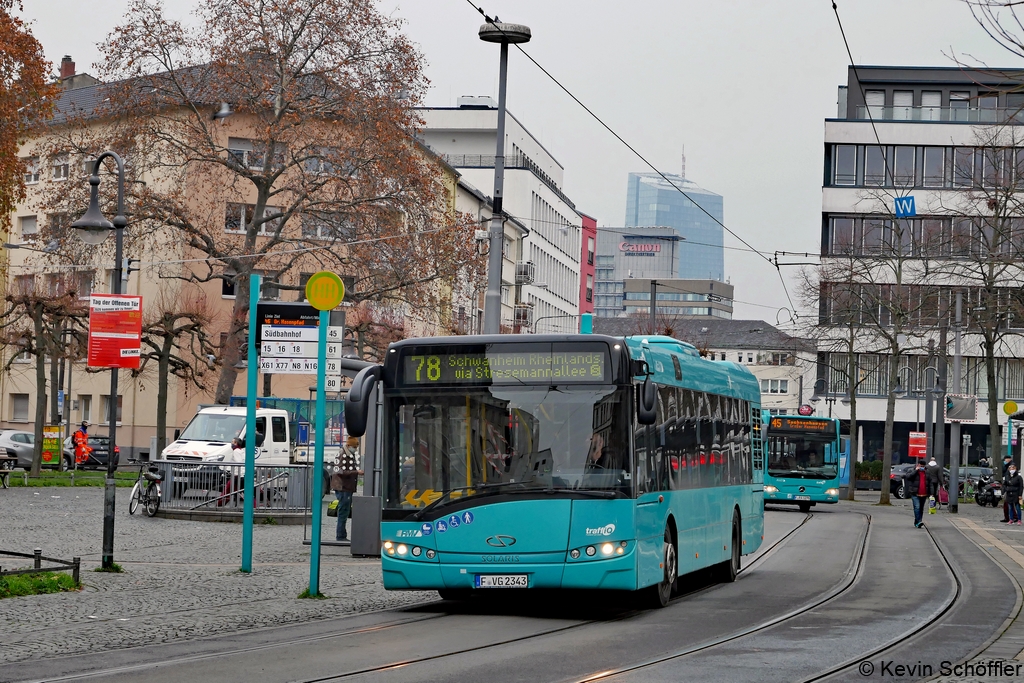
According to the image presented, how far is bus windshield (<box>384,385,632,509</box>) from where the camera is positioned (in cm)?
1379

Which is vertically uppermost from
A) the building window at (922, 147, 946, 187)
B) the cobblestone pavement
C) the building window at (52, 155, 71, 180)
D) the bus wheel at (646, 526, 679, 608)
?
the building window at (922, 147, 946, 187)

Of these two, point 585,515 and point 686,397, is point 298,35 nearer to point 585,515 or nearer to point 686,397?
point 686,397

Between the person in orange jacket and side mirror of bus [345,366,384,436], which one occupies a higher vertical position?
side mirror of bus [345,366,384,436]

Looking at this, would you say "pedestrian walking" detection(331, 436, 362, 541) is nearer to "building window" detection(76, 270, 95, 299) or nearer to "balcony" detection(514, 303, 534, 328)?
"building window" detection(76, 270, 95, 299)

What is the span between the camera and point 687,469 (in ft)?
53.7

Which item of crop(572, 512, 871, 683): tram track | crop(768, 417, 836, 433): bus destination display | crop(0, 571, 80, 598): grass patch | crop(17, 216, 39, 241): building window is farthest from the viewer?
crop(17, 216, 39, 241): building window

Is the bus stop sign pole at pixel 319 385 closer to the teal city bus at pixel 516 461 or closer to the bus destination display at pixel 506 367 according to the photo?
the teal city bus at pixel 516 461

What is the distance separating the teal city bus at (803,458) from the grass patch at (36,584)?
33521 mm

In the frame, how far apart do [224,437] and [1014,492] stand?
826 inches

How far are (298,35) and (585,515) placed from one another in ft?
98.7

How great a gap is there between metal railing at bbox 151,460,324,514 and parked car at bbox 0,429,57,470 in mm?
26579

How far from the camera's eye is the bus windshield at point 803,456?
46344 mm

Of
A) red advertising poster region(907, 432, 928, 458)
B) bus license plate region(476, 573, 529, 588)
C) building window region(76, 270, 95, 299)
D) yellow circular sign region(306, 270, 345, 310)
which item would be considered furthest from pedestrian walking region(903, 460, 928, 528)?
building window region(76, 270, 95, 299)

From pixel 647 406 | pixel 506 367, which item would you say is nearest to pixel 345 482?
pixel 506 367
